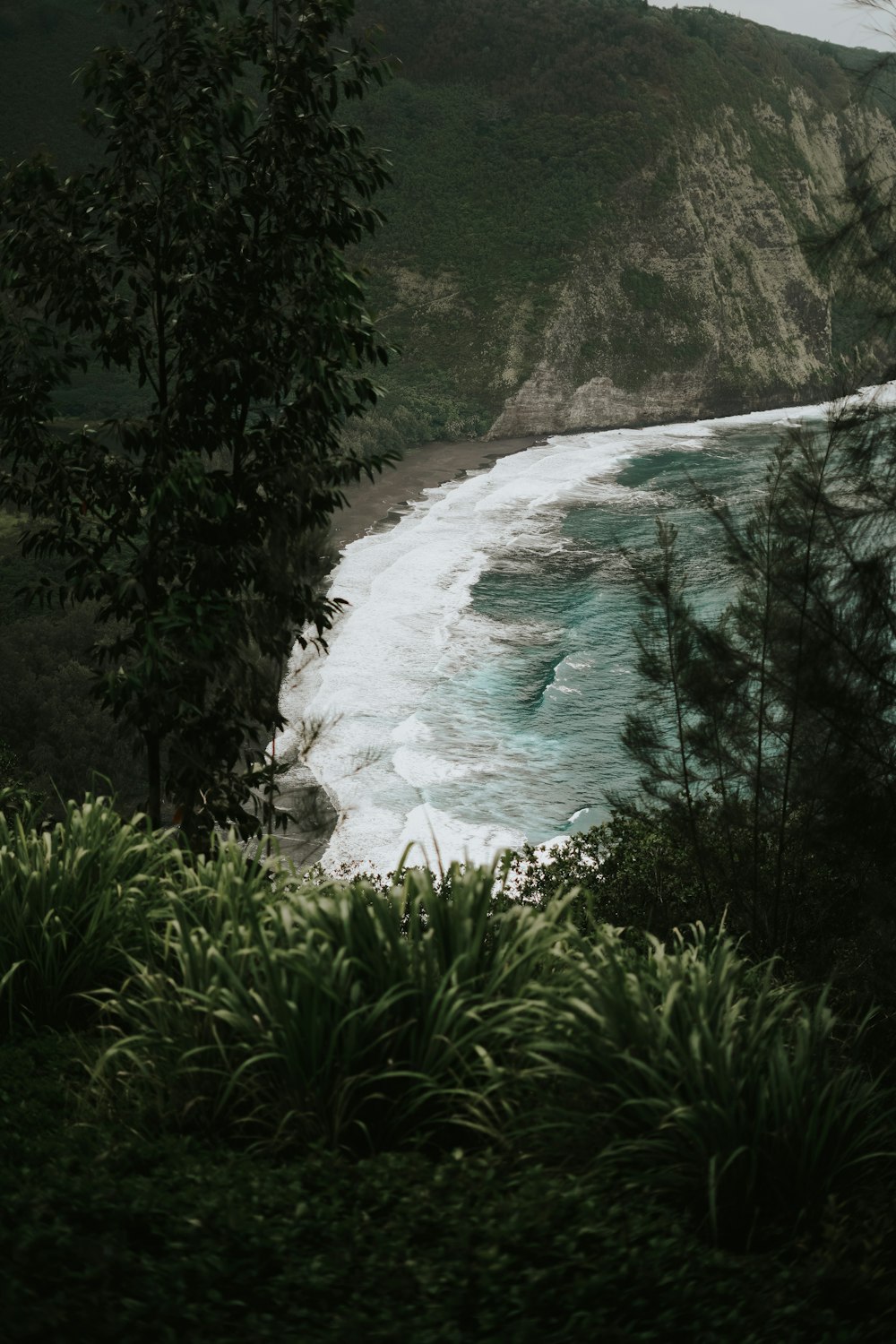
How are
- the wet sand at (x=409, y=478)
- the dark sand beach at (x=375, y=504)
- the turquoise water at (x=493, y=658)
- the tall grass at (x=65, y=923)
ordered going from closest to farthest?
the tall grass at (x=65, y=923)
the dark sand beach at (x=375, y=504)
the turquoise water at (x=493, y=658)
the wet sand at (x=409, y=478)

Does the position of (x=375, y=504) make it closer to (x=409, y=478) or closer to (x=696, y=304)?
(x=409, y=478)

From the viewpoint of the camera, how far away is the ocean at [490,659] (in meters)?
21.1

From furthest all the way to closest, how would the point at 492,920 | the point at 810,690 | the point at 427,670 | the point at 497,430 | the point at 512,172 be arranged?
1. the point at 512,172
2. the point at 497,430
3. the point at 427,670
4. the point at 810,690
5. the point at 492,920

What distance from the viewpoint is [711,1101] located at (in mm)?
3588

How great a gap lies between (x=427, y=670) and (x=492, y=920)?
72.5ft

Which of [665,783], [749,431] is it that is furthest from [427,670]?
[749,431]

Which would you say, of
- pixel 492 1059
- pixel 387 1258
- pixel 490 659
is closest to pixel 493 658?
pixel 490 659

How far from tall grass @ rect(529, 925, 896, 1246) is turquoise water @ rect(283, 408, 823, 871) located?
30.9 feet

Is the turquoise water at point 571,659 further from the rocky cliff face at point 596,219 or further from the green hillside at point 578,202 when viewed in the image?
the rocky cliff face at point 596,219

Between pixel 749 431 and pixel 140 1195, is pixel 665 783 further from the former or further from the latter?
pixel 749 431

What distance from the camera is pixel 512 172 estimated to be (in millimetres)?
66750

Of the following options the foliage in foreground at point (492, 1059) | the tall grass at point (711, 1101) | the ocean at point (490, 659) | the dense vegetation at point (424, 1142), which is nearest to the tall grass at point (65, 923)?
→ the dense vegetation at point (424, 1142)

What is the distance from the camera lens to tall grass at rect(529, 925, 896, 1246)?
3574 millimetres

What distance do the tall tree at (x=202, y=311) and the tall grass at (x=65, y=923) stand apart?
73.3 inches
